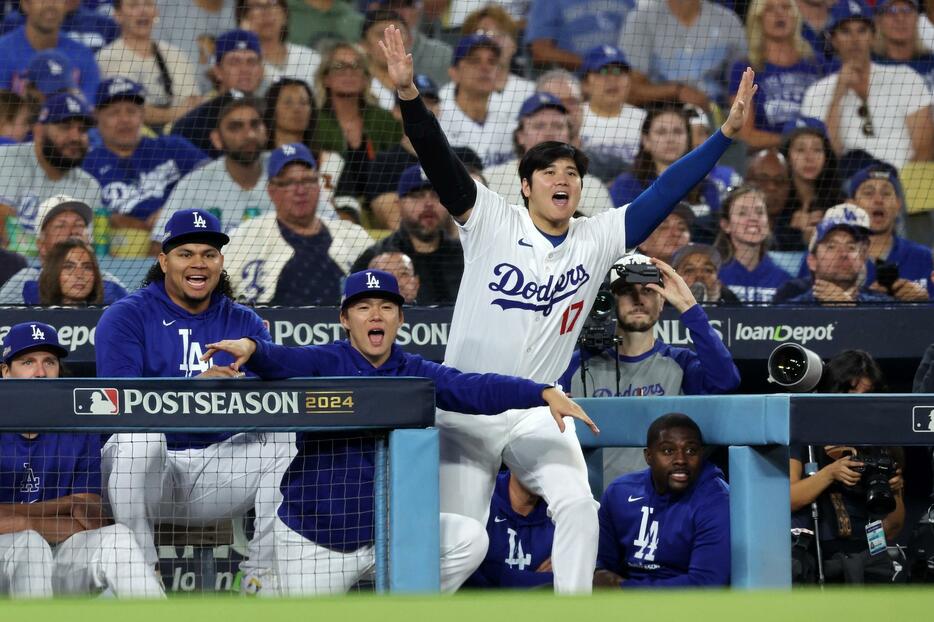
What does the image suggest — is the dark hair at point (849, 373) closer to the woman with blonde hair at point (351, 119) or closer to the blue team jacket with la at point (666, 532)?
the blue team jacket with la at point (666, 532)

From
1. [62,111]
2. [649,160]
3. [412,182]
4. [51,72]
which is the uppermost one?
[51,72]

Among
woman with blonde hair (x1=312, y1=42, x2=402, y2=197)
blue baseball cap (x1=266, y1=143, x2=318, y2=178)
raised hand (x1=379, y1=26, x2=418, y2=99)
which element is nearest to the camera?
raised hand (x1=379, y1=26, x2=418, y2=99)

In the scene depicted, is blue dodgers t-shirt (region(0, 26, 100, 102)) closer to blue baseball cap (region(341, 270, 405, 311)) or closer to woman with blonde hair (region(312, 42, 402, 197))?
woman with blonde hair (region(312, 42, 402, 197))

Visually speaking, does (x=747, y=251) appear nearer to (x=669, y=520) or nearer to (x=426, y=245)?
(x=426, y=245)

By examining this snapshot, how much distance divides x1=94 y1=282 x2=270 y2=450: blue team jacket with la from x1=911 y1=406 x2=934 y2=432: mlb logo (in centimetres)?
189

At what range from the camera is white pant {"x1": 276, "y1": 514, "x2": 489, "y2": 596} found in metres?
3.74

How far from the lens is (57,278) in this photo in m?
6.07

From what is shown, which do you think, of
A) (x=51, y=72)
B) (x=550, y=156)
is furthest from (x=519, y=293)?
(x=51, y=72)

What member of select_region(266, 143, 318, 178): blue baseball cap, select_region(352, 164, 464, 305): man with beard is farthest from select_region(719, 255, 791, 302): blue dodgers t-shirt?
select_region(266, 143, 318, 178): blue baseball cap

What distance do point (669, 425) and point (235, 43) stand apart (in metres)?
4.18

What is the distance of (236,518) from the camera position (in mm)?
4012

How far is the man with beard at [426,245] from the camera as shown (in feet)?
21.3

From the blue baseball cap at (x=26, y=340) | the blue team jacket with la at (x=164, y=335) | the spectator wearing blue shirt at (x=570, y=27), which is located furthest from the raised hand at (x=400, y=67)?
the spectator wearing blue shirt at (x=570, y=27)

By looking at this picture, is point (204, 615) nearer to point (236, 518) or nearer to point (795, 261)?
point (236, 518)
